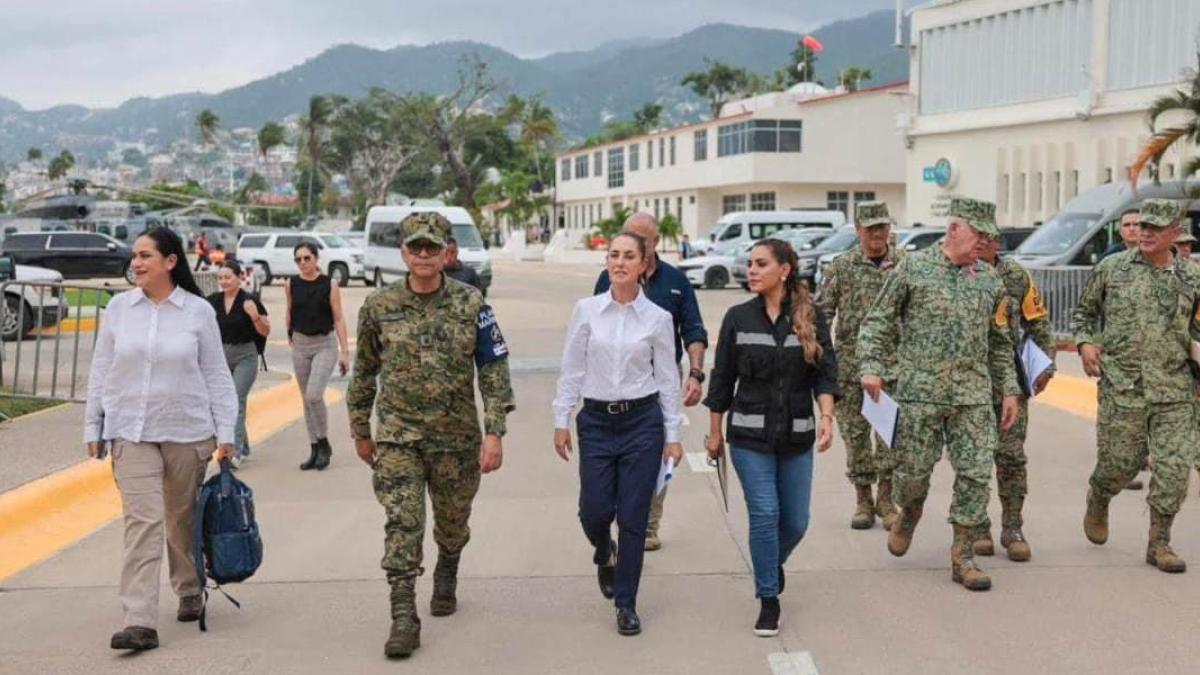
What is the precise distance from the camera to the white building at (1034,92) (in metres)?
39.1

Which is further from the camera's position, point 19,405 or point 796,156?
point 796,156

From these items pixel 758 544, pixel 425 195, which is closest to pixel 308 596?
pixel 758 544

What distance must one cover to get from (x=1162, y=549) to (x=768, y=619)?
2461 mm

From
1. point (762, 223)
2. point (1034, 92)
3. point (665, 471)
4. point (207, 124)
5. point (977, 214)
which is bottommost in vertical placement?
point (665, 471)

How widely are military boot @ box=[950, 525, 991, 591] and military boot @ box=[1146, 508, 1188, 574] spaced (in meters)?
1.00

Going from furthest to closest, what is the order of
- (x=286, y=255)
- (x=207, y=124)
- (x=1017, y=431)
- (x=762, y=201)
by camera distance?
(x=207, y=124), (x=762, y=201), (x=286, y=255), (x=1017, y=431)

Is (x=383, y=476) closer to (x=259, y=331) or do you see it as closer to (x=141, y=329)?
(x=141, y=329)

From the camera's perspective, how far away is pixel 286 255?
139ft

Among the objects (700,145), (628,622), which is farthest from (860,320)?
(700,145)

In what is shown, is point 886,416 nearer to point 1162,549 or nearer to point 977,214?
point 977,214

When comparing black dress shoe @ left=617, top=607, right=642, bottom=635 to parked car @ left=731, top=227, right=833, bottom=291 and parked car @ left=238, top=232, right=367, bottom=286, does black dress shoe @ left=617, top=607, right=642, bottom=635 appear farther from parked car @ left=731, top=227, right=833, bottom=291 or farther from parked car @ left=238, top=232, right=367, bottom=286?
parked car @ left=238, top=232, right=367, bottom=286

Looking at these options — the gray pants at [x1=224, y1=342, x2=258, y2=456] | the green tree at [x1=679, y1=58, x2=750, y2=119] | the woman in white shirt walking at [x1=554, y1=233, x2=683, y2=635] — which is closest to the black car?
the gray pants at [x1=224, y1=342, x2=258, y2=456]

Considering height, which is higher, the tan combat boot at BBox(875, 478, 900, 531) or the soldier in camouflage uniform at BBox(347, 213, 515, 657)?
the soldier in camouflage uniform at BBox(347, 213, 515, 657)

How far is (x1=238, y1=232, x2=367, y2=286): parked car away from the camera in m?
41.5
